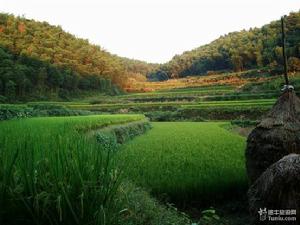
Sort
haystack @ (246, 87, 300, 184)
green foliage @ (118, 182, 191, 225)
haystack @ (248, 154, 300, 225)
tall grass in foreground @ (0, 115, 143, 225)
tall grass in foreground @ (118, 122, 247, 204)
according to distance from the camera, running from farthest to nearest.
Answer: tall grass in foreground @ (118, 122, 247, 204), haystack @ (246, 87, 300, 184), green foliage @ (118, 182, 191, 225), haystack @ (248, 154, 300, 225), tall grass in foreground @ (0, 115, 143, 225)

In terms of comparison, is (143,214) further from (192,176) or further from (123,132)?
(123,132)

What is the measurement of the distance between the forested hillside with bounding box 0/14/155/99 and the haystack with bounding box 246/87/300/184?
3029 cm

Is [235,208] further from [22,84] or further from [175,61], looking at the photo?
[175,61]

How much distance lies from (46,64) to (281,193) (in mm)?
39727

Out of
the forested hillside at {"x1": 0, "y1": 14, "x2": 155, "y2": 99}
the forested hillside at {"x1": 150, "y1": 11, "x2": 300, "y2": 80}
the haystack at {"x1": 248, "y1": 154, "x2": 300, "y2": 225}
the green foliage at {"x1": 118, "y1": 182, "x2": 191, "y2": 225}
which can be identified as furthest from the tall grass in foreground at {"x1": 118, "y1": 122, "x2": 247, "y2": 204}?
Answer: the forested hillside at {"x1": 150, "y1": 11, "x2": 300, "y2": 80}

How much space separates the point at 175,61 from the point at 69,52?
136 feet

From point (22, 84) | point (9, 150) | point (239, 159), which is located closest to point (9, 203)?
point (9, 150)

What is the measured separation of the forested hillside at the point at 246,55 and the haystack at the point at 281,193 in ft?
142

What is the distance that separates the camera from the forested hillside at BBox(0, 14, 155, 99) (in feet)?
115

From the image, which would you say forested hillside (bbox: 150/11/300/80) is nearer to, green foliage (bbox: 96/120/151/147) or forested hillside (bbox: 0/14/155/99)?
forested hillside (bbox: 0/14/155/99)

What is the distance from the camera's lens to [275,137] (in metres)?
4.50

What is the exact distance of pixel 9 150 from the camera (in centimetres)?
246

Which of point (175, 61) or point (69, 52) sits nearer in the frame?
point (69, 52)

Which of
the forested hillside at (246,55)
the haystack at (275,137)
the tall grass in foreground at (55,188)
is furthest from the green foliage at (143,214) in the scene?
the forested hillside at (246,55)
